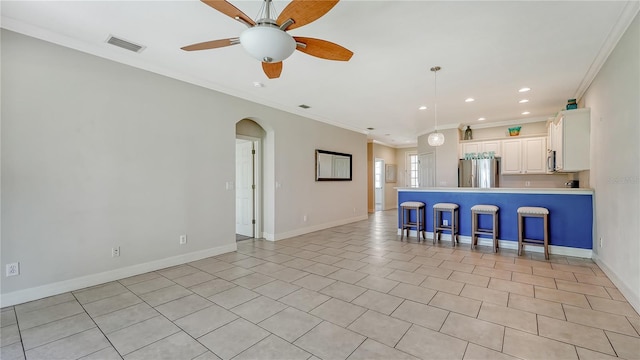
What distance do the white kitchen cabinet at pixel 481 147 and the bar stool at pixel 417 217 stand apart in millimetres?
2741

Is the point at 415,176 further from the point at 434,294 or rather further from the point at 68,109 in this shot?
the point at 68,109

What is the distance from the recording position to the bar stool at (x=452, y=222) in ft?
15.7

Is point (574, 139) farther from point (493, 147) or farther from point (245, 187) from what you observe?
point (245, 187)

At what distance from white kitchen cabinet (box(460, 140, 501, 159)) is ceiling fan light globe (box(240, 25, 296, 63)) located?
6.47 metres

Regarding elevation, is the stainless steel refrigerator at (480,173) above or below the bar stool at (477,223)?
above

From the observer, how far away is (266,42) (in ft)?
6.26

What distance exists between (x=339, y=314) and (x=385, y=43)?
9.12 ft

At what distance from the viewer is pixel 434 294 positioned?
2.78m

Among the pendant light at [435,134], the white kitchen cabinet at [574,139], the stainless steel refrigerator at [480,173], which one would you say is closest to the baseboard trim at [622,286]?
the white kitchen cabinet at [574,139]

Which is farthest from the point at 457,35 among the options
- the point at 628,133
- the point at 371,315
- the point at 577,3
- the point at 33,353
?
the point at 33,353

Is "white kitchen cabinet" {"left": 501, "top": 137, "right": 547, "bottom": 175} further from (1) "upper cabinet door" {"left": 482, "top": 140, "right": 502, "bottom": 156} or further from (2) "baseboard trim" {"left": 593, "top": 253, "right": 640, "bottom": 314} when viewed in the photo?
(2) "baseboard trim" {"left": 593, "top": 253, "right": 640, "bottom": 314}

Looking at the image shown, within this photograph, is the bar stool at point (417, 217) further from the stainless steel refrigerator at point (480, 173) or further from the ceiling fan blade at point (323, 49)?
the ceiling fan blade at point (323, 49)

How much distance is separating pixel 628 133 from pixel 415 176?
28.3ft

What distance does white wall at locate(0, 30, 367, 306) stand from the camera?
105 inches
